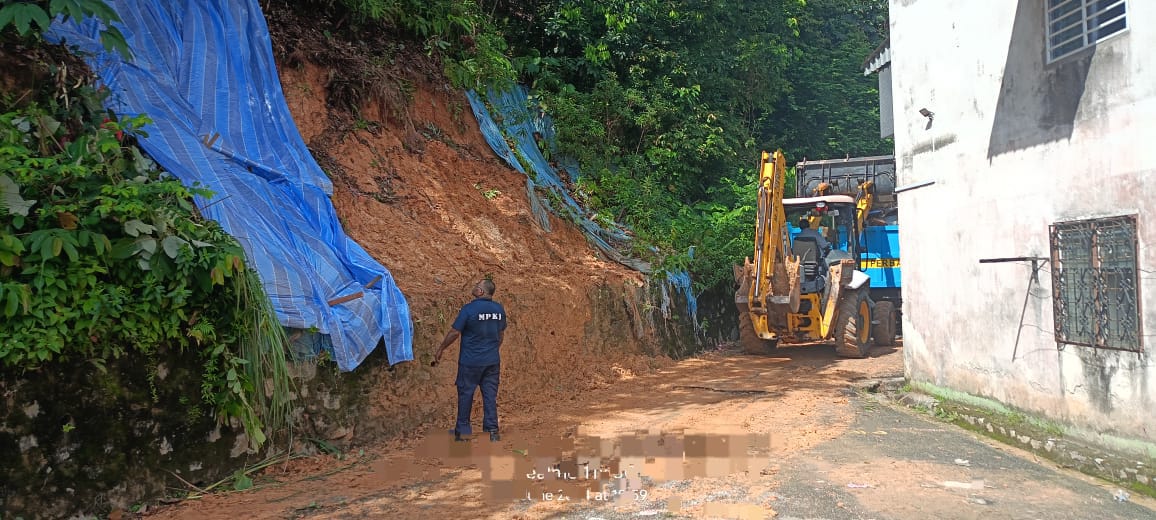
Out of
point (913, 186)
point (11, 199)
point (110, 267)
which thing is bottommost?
point (110, 267)

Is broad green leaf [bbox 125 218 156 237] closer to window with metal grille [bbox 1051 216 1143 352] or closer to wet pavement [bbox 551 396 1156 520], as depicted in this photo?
wet pavement [bbox 551 396 1156 520]

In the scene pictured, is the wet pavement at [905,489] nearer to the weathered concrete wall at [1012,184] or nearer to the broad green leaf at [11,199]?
the weathered concrete wall at [1012,184]

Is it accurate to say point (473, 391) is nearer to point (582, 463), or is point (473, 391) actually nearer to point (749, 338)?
point (582, 463)

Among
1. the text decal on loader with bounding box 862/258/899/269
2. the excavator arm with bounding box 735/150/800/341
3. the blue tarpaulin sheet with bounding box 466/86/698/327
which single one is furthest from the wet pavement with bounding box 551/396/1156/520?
the text decal on loader with bounding box 862/258/899/269

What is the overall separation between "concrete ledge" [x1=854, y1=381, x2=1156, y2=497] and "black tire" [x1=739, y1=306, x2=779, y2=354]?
11.9ft

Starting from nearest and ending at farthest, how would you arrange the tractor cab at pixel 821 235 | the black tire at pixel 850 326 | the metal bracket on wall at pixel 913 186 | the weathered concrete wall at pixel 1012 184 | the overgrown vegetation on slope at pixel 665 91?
the weathered concrete wall at pixel 1012 184 < the metal bracket on wall at pixel 913 186 < the black tire at pixel 850 326 < the tractor cab at pixel 821 235 < the overgrown vegetation on slope at pixel 665 91

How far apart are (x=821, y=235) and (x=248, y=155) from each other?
Result: 32.2 ft

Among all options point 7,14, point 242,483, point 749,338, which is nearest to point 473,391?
point 242,483

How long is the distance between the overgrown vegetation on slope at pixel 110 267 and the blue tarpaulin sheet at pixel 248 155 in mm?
586

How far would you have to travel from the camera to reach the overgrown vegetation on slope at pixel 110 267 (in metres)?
5.03

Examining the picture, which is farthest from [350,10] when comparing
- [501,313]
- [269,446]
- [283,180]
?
[269,446]

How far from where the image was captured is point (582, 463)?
6.77m

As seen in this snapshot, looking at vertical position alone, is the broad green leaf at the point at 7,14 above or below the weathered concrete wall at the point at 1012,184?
above

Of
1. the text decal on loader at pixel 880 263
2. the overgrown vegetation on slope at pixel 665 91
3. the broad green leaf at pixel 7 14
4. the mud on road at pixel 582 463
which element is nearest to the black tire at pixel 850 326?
the text decal on loader at pixel 880 263
